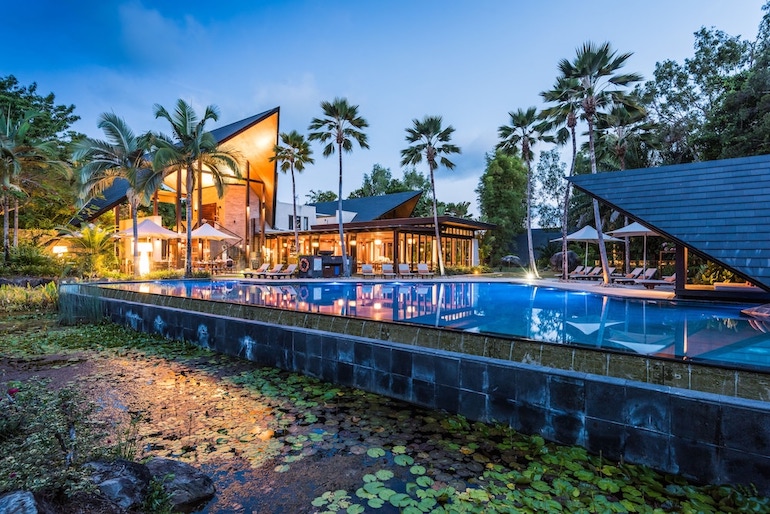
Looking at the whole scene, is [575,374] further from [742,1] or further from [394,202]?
[742,1]

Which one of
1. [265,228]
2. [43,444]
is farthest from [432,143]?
[43,444]

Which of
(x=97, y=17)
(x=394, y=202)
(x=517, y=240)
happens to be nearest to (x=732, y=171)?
(x=394, y=202)

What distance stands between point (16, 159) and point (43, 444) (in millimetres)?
18518

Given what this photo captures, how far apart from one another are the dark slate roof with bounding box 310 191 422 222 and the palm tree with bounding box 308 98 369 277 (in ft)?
29.0

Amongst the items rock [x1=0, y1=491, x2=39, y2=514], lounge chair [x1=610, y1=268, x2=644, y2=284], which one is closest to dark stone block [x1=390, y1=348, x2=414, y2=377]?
rock [x1=0, y1=491, x2=39, y2=514]

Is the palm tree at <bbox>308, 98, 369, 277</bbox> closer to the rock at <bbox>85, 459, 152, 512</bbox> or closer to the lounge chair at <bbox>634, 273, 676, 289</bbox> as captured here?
the lounge chair at <bbox>634, 273, 676, 289</bbox>

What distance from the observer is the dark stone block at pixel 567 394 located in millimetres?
3314

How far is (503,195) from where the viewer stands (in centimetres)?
3747

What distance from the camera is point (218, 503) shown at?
2684mm

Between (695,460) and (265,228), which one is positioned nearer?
(695,460)

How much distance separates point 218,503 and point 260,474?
15.3 inches

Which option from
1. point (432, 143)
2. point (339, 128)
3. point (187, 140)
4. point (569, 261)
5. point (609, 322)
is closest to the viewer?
point (609, 322)

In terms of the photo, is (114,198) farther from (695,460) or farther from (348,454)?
(695,460)

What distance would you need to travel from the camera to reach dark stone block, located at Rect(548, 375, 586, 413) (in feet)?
10.9
